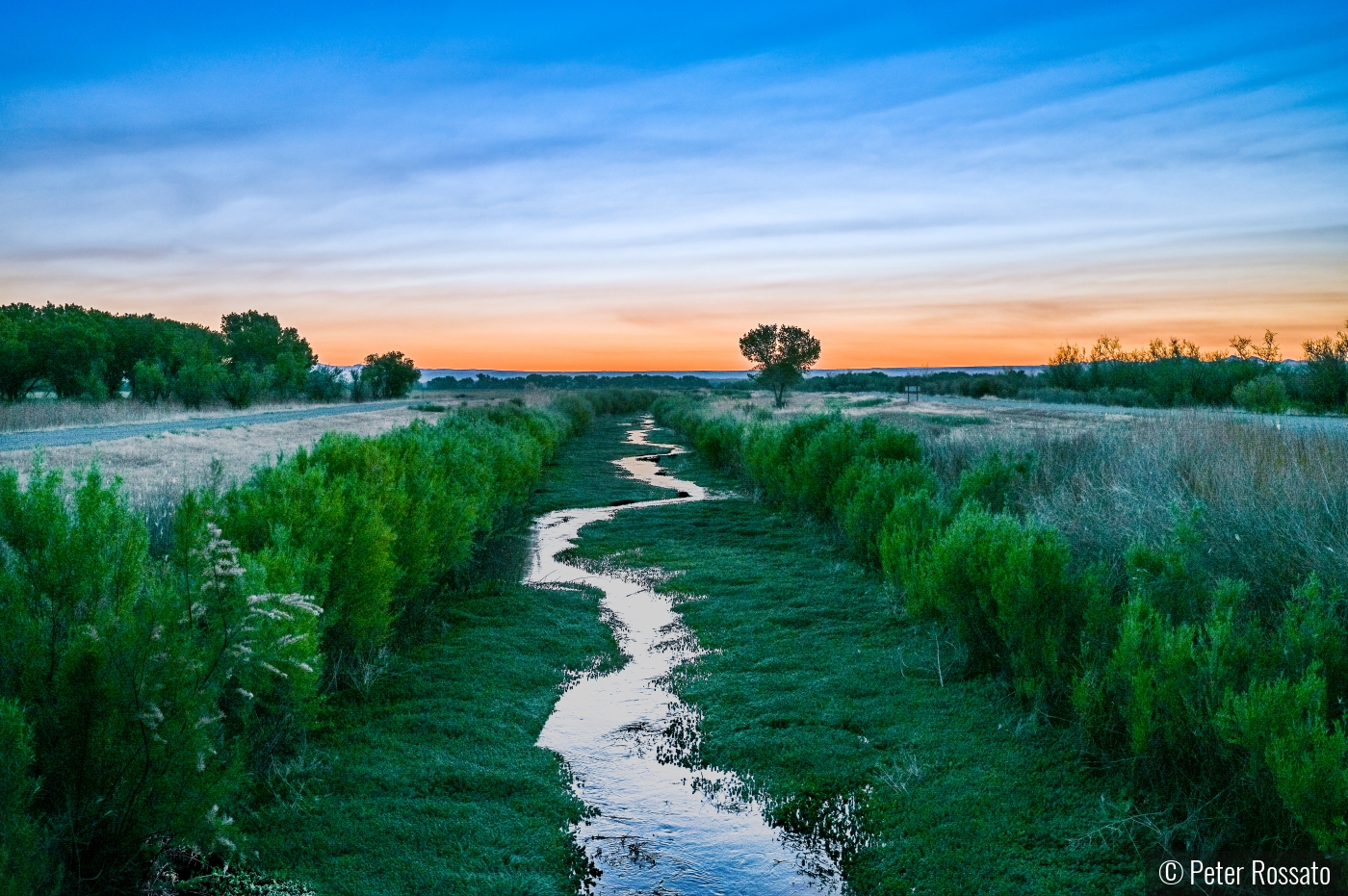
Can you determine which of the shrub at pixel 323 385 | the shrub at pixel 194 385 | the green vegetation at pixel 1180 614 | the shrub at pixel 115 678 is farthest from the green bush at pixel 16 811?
the shrub at pixel 323 385

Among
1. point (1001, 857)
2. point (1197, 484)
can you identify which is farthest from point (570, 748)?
point (1197, 484)

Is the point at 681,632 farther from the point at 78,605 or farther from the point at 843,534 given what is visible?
the point at 78,605

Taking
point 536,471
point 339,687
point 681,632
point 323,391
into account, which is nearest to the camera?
point 339,687

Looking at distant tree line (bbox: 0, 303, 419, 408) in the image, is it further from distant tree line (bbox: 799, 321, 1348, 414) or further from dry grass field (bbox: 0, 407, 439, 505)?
distant tree line (bbox: 799, 321, 1348, 414)

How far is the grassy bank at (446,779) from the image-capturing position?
448 centimetres

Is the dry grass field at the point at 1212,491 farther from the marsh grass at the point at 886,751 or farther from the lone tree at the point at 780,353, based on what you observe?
the lone tree at the point at 780,353

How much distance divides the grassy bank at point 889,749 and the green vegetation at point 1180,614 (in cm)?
34

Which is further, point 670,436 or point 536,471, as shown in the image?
point 670,436

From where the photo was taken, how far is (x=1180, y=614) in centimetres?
586

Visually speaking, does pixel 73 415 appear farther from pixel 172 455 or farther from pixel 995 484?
pixel 995 484

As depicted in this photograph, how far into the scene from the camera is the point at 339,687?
7184 millimetres

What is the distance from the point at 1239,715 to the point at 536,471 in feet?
63.3

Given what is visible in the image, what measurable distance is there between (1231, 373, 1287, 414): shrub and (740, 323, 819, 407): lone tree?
1115 inches

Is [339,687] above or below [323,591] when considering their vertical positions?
below
